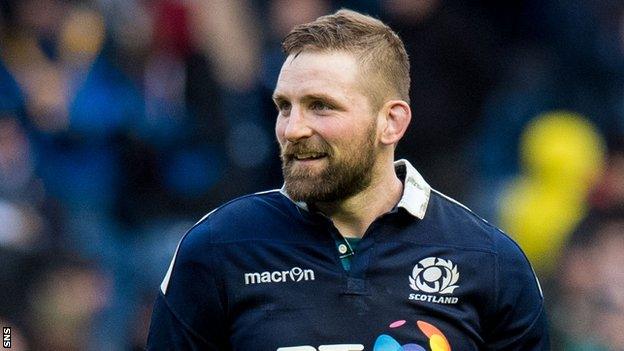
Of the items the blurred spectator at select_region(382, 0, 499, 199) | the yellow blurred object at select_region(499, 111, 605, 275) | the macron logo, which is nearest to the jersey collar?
the macron logo

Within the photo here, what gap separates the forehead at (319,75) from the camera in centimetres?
437

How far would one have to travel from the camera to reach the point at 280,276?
172 inches

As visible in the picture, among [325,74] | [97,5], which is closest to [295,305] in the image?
[325,74]

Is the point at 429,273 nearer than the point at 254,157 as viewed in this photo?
Yes

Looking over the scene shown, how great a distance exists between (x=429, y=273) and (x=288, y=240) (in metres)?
0.48

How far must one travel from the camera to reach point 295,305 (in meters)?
4.32

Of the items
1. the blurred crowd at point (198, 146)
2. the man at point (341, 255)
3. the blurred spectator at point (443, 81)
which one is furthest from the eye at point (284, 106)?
the blurred spectator at point (443, 81)

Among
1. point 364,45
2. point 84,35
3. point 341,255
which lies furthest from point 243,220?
point 84,35

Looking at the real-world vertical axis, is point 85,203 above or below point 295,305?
below

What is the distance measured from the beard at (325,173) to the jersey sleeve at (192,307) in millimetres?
361

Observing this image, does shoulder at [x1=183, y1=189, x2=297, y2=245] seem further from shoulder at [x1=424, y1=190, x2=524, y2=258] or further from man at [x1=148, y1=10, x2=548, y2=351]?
shoulder at [x1=424, y1=190, x2=524, y2=258]

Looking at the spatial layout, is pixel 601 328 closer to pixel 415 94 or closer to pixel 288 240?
pixel 415 94

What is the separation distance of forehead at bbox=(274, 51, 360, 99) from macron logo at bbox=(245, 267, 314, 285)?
57 centimetres

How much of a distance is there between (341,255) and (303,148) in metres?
0.37
